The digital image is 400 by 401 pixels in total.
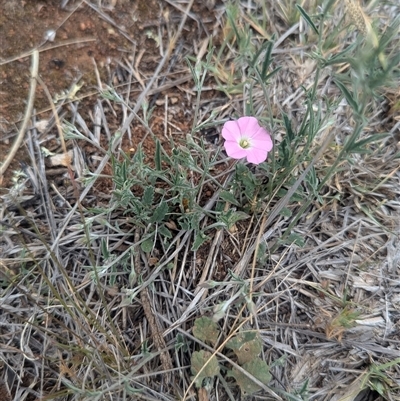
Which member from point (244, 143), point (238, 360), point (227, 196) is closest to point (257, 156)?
point (244, 143)

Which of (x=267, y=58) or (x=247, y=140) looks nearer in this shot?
(x=267, y=58)

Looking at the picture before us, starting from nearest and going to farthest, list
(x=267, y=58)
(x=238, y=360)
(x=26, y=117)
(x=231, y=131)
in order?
(x=267, y=58) → (x=238, y=360) → (x=231, y=131) → (x=26, y=117)

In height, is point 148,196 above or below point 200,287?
above

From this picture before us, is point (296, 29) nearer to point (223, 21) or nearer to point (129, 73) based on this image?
point (223, 21)

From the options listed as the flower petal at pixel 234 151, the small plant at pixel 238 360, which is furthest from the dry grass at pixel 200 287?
the flower petal at pixel 234 151

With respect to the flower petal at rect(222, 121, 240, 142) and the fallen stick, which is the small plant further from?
the fallen stick

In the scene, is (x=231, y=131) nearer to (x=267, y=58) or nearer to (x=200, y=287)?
(x=267, y=58)

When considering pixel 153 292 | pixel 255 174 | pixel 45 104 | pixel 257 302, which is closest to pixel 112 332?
pixel 153 292
